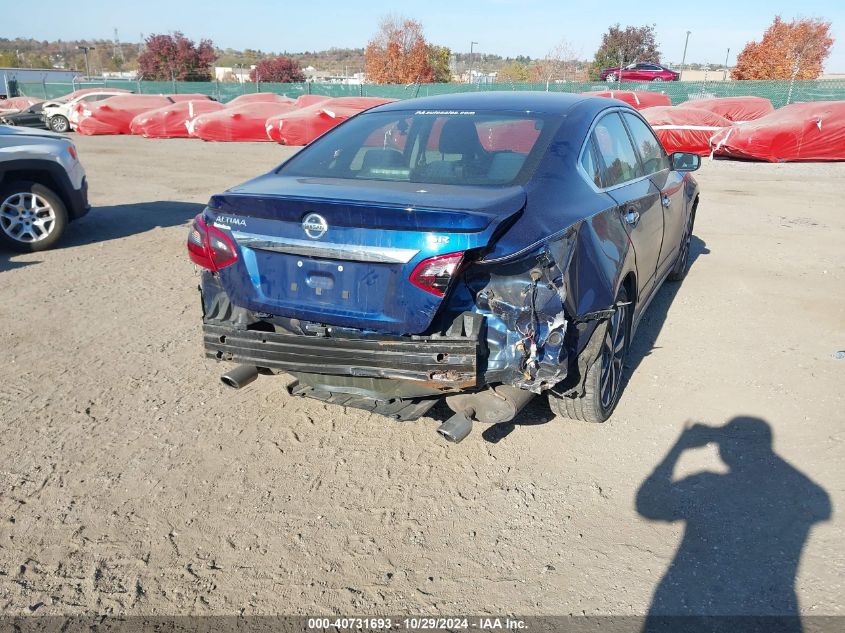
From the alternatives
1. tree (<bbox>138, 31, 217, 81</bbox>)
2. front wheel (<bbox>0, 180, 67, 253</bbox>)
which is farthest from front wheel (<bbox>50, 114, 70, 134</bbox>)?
tree (<bbox>138, 31, 217, 81</bbox>)

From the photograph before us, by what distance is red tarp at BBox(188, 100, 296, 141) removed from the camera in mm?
22156

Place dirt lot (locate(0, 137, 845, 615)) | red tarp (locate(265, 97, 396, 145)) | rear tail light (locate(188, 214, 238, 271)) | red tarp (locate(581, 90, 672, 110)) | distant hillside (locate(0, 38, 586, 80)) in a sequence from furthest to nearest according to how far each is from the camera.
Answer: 1. distant hillside (locate(0, 38, 586, 80))
2. red tarp (locate(581, 90, 672, 110))
3. red tarp (locate(265, 97, 396, 145))
4. rear tail light (locate(188, 214, 238, 271))
5. dirt lot (locate(0, 137, 845, 615))

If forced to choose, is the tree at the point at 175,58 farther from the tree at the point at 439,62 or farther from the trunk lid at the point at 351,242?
the trunk lid at the point at 351,242

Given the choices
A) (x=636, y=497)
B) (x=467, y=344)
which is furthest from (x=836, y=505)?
(x=467, y=344)

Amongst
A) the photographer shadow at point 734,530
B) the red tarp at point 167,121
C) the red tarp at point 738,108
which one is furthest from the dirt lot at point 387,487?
the red tarp at point 167,121

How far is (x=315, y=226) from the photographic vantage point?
3.02 meters

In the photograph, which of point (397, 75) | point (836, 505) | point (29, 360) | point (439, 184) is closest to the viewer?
point (836, 505)

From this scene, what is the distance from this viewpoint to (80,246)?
817 cm

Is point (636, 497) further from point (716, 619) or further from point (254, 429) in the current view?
point (254, 429)

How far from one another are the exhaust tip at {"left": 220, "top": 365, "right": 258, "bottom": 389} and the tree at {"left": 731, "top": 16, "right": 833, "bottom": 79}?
51147 millimetres

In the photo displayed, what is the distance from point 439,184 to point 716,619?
7.39 ft

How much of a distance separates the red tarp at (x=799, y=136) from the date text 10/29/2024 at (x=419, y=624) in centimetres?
1682

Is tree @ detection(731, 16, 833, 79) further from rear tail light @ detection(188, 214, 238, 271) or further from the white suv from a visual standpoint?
rear tail light @ detection(188, 214, 238, 271)

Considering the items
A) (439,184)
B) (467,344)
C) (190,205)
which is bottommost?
(190,205)
